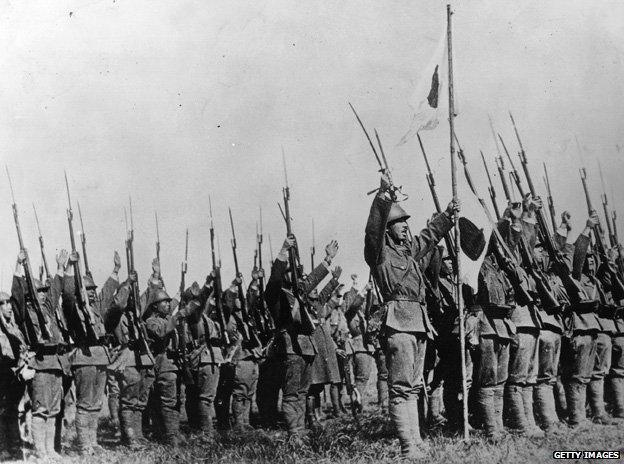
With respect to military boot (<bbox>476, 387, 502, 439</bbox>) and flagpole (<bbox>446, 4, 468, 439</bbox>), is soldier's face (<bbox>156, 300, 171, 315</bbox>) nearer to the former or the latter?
flagpole (<bbox>446, 4, 468, 439</bbox>)

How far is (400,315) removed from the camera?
791cm

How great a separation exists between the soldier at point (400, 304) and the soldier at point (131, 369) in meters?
4.05

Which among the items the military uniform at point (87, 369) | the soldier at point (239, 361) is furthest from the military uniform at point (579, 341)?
the military uniform at point (87, 369)

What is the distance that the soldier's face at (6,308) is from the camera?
9078 millimetres

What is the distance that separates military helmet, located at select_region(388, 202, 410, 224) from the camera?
8297mm

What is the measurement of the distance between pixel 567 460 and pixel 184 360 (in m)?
5.95

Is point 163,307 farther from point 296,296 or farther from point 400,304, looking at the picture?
point 400,304

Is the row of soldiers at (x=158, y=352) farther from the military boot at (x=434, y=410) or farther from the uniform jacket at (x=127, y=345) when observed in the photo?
the military boot at (x=434, y=410)

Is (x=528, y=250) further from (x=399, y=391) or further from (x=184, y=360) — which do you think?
(x=184, y=360)

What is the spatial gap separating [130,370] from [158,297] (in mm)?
1111

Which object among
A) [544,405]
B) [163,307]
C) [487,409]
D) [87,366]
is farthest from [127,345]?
[544,405]

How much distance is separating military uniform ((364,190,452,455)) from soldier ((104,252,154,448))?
4060mm

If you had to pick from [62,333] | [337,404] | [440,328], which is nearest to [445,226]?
[440,328]

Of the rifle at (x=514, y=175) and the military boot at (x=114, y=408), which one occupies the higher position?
the rifle at (x=514, y=175)
